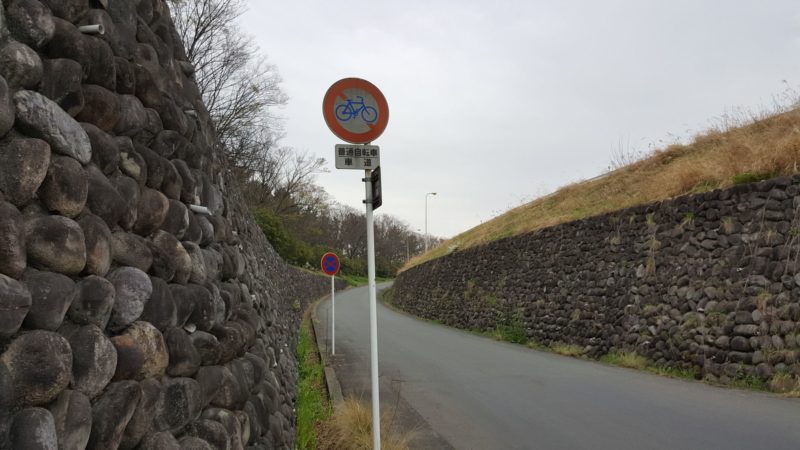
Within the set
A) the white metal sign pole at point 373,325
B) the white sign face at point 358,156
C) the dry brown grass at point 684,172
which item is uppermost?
the dry brown grass at point 684,172

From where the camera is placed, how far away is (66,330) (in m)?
1.97

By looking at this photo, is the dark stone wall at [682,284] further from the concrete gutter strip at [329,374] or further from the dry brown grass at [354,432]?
the dry brown grass at [354,432]

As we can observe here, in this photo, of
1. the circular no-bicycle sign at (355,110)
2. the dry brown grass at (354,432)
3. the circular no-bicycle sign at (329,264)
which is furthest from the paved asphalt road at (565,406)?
the circular no-bicycle sign at (329,264)

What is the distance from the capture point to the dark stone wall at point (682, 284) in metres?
9.07

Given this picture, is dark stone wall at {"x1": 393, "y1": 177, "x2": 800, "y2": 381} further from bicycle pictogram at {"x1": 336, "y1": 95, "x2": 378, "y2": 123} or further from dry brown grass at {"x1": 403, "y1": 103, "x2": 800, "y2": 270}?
bicycle pictogram at {"x1": 336, "y1": 95, "x2": 378, "y2": 123}

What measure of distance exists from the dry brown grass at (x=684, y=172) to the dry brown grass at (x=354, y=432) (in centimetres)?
860

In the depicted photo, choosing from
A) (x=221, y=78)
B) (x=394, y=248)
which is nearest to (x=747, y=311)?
(x=221, y=78)

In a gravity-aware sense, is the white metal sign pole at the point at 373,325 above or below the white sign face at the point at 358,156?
below

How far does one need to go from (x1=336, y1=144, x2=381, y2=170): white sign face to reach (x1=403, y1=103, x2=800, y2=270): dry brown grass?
8438mm

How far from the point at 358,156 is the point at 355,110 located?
0.45 m

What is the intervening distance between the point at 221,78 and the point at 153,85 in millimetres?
20148

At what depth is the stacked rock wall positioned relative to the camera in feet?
5.97

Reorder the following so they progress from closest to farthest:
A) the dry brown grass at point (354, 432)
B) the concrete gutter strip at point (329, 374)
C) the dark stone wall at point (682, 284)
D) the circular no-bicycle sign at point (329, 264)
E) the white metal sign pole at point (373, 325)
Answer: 1. the white metal sign pole at point (373, 325)
2. the dry brown grass at point (354, 432)
3. the concrete gutter strip at point (329, 374)
4. the dark stone wall at point (682, 284)
5. the circular no-bicycle sign at point (329, 264)

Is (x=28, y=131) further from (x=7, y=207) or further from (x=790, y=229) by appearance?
(x=790, y=229)
